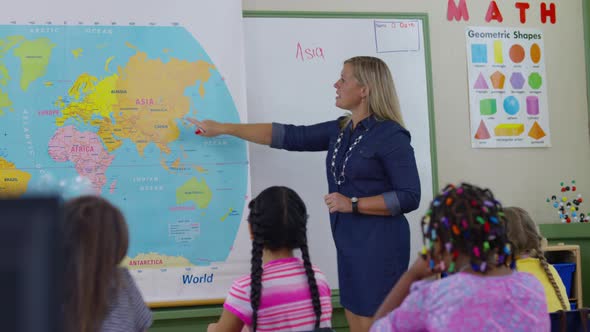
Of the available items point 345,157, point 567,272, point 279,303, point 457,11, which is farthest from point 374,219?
point 457,11

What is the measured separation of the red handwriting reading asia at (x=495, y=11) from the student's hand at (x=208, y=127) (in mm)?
1428

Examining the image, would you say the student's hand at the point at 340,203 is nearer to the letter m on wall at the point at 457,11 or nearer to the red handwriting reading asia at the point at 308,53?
the red handwriting reading asia at the point at 308,53

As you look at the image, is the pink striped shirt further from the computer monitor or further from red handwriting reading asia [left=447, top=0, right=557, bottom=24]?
red handwriting reading asia [left=447, top=0, right=557, bottom=24]

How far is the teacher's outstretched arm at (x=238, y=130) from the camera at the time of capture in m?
2.67

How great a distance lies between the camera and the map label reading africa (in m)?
2.59

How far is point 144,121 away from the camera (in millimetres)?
2674

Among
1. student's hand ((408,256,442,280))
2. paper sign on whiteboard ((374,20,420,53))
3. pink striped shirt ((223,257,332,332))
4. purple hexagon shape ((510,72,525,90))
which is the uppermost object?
paper sign on whiteboard ((374,20,420,53))

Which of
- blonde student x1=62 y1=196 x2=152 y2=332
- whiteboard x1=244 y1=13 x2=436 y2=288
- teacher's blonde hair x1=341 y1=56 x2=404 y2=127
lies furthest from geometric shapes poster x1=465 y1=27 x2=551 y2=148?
blonde student x1=62 y1=196 x2=152 y2=332

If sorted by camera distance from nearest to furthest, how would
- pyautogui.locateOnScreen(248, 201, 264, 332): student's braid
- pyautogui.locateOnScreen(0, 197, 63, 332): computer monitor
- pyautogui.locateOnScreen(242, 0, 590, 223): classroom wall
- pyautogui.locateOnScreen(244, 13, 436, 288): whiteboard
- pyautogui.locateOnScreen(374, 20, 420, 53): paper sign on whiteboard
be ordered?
1. pyautogui.locateOnScreen(0, 197, 63, 332): computer monitor
2. pyautogui.locateOnScreen(248, 201, 264, 332): student's braid
3. pyautogui.locateOnScreen(244, 13, 436, 288): whiteboard
4. pyautogui.locateOnScreen(374, 20, 420, 53): paper sign on whiteboard
5. pyautogui.locateOnScreen(242, 0, 590, 223): classroom wall

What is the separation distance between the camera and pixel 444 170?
3.30m

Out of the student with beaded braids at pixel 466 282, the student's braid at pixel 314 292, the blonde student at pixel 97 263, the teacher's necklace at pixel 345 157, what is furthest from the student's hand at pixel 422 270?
the teacher's necklace at pixel 345 157

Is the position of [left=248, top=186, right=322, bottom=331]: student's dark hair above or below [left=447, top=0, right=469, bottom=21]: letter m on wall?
below

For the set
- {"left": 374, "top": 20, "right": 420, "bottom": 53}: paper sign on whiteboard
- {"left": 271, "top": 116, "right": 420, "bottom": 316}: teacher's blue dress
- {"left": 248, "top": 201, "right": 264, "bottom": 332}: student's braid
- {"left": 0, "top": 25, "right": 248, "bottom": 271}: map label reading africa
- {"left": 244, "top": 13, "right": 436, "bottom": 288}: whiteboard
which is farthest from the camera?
{"left": 374, "top": 20, "right": 420, "bottom": 53}: paper sign on whiteboard

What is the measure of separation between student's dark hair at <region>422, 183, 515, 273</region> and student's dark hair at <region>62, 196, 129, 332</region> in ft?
2.19
